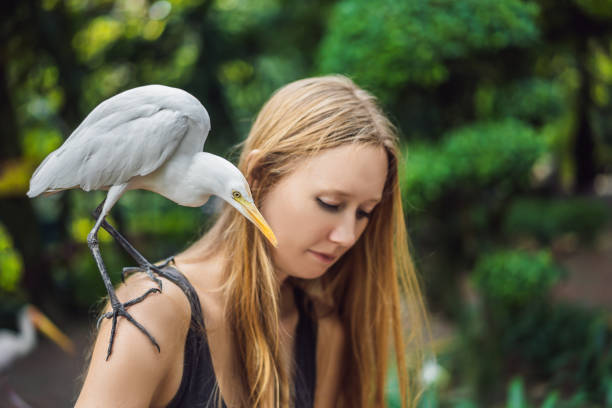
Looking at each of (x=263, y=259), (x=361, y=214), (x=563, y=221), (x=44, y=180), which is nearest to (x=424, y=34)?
(x=361, y=214)

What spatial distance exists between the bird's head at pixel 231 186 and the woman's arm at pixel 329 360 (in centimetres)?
87

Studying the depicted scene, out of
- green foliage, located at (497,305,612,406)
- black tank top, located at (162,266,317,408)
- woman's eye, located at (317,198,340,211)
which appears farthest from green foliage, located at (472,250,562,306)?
black tank top, located at (162,266,317,408)

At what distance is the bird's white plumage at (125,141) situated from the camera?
0.91 metres

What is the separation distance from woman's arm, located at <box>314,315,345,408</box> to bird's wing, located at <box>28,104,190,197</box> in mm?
978

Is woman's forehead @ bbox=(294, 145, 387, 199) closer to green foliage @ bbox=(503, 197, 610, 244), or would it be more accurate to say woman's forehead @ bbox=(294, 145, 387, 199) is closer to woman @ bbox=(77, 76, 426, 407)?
woman @ bbox=(77, 76, 426, 407)

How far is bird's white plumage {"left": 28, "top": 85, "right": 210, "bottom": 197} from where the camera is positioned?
0.91m

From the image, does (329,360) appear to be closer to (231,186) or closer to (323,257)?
(323,257)

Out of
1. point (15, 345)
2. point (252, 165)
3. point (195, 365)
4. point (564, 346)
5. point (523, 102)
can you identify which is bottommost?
point (564, 346)

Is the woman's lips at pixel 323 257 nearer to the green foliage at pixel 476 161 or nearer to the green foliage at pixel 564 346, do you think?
the green foliage at pixel 476 161

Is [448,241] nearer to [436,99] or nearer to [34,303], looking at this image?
[436,99]

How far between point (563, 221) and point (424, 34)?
7439mm

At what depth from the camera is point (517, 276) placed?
3.23 metres

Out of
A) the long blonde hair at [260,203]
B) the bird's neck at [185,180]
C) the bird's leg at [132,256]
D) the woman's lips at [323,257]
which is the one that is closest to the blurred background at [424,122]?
the long blonde hair at [260,203]

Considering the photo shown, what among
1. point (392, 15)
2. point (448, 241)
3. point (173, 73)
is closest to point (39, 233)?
point (173, 73)
